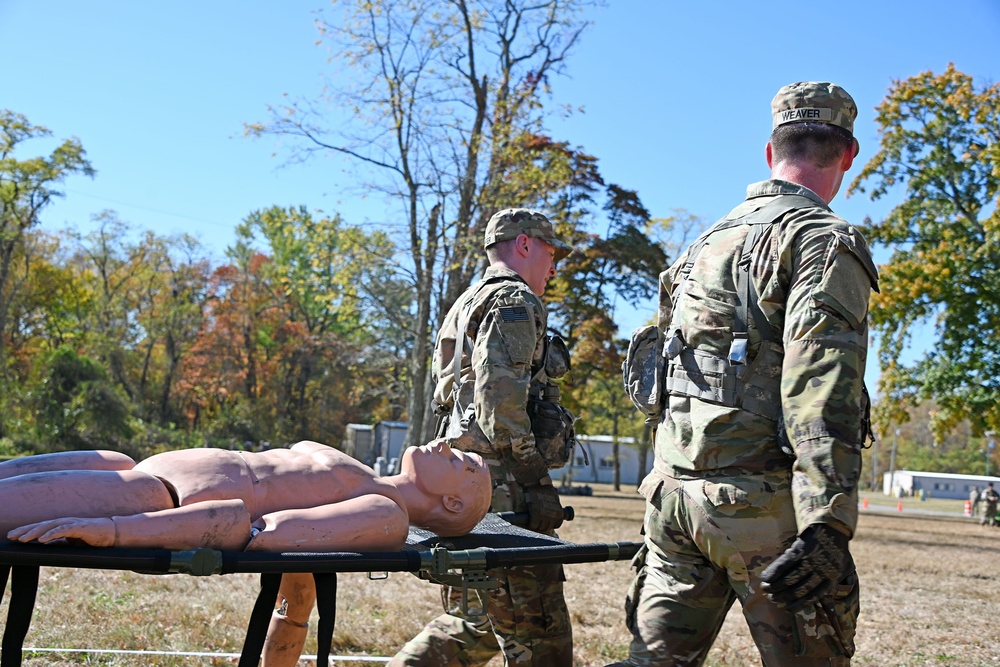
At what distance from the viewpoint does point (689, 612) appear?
109 inches

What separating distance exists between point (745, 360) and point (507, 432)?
1.41 metres

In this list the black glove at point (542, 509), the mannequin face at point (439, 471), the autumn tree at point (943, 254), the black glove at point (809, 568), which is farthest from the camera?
the autumn tree at point (943, 254)

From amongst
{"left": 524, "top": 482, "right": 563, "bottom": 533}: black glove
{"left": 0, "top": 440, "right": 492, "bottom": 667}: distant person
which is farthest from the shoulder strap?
{"left": 0, "top": 440, "right": 492, "bottom": 667}: distant person

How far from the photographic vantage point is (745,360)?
276cm

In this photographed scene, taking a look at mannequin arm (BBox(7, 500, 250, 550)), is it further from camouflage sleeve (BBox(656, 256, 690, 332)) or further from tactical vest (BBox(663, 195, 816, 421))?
camouflage sleeve (BBox(656, 256, 690, 332))

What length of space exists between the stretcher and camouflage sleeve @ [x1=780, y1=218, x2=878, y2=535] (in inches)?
38.3

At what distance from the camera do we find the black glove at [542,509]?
4.04 metres

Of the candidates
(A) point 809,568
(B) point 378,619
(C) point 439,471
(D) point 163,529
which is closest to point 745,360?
(A) point 809,568

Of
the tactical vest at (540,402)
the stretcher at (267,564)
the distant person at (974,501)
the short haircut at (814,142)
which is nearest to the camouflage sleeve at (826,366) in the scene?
the short haircut at (814,142)

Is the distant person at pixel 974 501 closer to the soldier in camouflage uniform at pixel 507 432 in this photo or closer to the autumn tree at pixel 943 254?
the autumn tree at pixel 943 254

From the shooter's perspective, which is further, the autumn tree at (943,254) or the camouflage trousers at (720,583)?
the autumn tree at (943,254)

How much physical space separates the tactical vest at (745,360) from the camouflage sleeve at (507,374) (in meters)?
1.09

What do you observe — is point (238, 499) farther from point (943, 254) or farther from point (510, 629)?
point (943, 254)

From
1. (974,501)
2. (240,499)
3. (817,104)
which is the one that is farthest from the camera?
(974,501)
